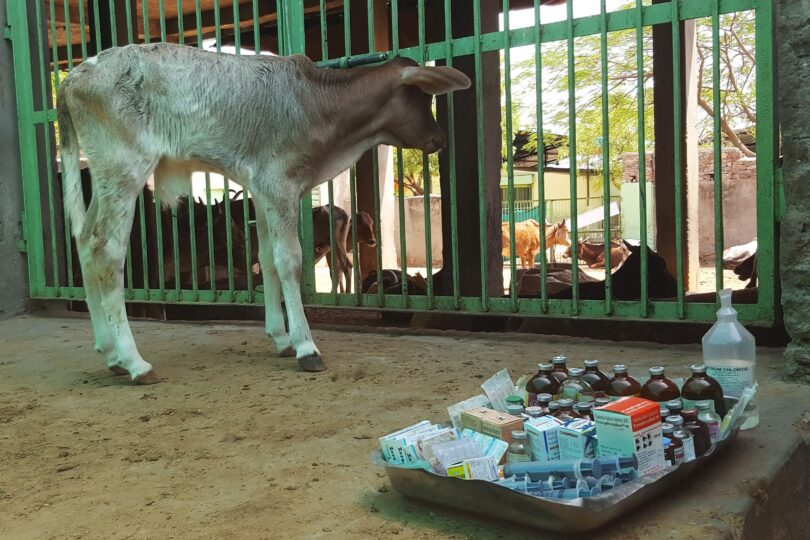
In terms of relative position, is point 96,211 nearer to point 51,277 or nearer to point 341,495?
point 341,495

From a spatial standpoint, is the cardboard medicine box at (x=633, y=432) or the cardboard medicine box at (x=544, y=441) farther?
the cardboard medicine box at (x=544, y=441)

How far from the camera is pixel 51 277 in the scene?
6.88 m

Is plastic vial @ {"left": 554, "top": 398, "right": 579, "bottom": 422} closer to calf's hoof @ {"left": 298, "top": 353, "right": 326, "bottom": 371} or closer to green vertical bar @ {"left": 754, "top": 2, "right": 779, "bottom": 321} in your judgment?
calf's hoof @ {"left": 298, "top": 353, "right": 326, "bottom": 371}

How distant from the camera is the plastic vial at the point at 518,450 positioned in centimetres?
211

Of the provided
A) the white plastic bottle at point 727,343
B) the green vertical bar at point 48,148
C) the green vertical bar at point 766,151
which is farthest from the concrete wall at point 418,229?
the white plastic bottle at point 727,343

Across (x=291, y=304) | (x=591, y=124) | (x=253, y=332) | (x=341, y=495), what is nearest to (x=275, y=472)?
(x=341, y=495)

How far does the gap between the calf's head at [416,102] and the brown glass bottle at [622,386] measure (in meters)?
2.41

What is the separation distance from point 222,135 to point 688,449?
9.82 ft

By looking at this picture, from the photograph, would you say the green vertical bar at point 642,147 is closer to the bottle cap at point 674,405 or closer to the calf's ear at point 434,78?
the calf's ear at point 434,78

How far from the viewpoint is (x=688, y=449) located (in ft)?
7.11

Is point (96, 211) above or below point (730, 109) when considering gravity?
below

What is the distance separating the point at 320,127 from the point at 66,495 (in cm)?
260

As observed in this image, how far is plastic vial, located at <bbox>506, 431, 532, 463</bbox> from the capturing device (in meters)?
2.11

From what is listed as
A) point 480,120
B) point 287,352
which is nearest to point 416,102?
point 480,120
